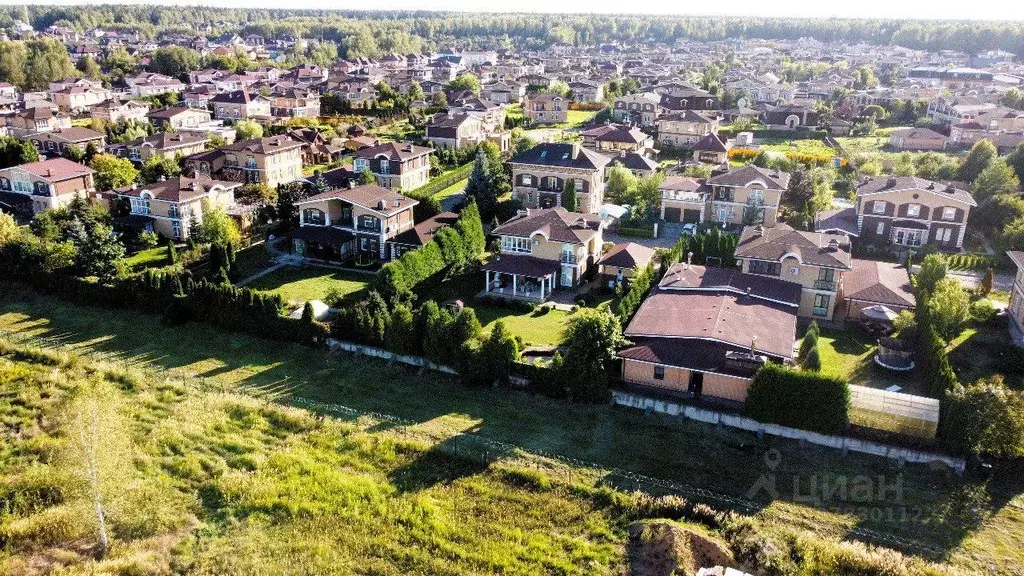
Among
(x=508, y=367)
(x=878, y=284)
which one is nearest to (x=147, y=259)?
(x=508, y=367)

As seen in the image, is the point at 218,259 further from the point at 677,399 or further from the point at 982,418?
the point at 982,418

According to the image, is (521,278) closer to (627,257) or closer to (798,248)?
(627,257)

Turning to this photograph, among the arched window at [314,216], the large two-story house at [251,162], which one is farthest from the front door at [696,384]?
the large two-story house at [251,162]

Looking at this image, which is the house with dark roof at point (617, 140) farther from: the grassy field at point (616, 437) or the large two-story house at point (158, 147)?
the grassy field at point (616, 437)

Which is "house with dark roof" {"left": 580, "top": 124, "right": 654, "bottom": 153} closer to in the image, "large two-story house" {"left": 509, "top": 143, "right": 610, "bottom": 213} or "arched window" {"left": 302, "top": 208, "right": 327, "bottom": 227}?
"large two-story house" {"left": 509, "top": 143, "right": 610, "bottom": 213}

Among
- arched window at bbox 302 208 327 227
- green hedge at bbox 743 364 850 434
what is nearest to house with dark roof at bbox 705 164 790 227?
arched window at bbox 302 208 327 227

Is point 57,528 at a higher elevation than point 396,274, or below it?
below

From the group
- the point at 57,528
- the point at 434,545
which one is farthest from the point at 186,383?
the point at 434,545
